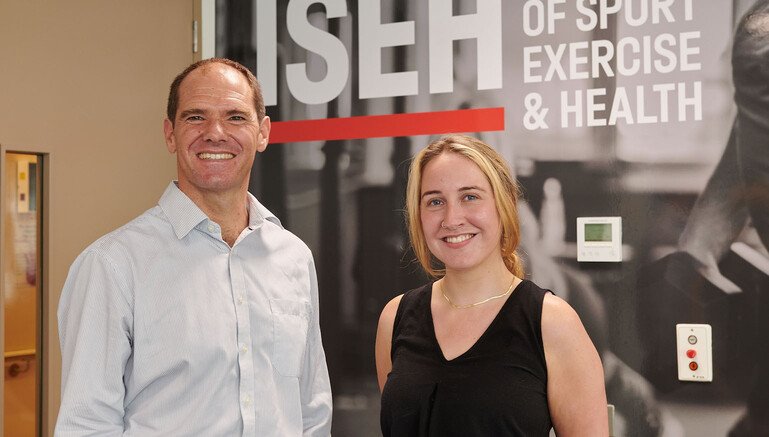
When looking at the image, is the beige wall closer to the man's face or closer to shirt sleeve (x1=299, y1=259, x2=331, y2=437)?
the man's face

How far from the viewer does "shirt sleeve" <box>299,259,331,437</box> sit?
1987 millimetres

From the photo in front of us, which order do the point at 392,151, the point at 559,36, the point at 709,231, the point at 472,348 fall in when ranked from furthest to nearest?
the point at 392,151
the point at 559,36
the point at 709,231
the point at 472,348

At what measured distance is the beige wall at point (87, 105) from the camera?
2.57 m

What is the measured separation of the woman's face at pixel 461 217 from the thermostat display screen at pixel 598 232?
2.73ft

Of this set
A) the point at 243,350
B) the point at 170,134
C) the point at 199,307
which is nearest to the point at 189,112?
the point at 170,134

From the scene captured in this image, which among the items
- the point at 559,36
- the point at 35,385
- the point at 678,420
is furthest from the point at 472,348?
the point at 35,385

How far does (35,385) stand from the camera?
2646 millimetres

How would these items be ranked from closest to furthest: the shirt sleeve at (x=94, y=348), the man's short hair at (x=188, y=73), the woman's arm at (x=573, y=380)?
1. the shirt sleeve at (x=94, y=348)
2. the woman's arm at (x=573, y=380)
3. the man's short hair at (x=188, y=73)

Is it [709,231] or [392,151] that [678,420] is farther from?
[392,151]

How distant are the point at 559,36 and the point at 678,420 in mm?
1323

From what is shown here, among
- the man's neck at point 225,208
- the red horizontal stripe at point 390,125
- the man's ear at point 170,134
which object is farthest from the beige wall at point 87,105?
the man's neck at point 225,208

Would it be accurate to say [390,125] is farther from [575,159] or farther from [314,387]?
[314,387]

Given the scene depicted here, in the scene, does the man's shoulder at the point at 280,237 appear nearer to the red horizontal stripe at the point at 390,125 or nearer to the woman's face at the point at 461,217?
the woman's face at the point at 461,217

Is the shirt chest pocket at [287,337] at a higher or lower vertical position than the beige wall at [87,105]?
lower
